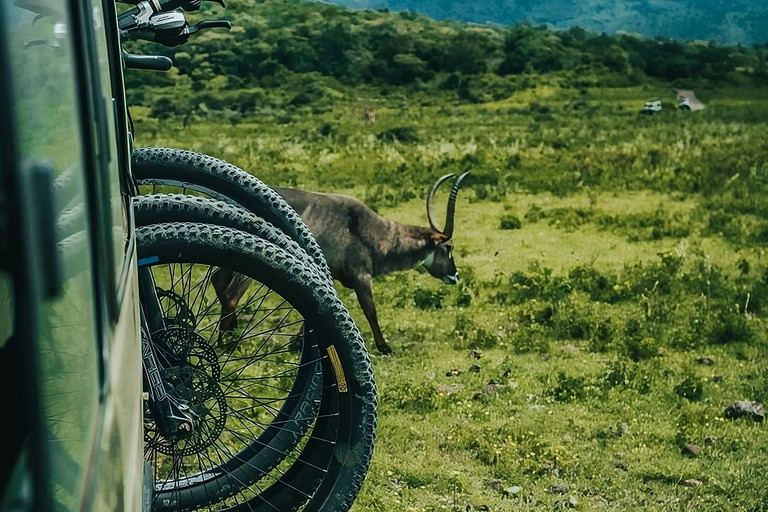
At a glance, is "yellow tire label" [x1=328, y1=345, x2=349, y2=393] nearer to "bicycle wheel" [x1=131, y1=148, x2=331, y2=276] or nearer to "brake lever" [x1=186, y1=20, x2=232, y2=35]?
"bicycle wheel" [x1=131, y1=148, x2=331, y2=276]

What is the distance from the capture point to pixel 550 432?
6242mm

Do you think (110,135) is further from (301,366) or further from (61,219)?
(301,366)

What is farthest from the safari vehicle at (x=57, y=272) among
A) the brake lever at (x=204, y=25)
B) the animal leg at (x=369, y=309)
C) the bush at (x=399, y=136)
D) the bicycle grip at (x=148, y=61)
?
the bush at (x=399, y=136)

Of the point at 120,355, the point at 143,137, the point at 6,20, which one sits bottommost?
the point at 143,137

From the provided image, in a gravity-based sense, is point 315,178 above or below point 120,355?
below

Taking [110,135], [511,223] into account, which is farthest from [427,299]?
[110,135]

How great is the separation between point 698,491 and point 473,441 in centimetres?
134

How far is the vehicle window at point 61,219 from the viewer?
3.91 ft

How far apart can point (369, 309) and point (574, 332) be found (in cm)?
180

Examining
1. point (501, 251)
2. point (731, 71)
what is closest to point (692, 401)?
point (501, 251)

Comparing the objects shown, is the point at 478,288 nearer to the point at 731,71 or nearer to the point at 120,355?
the point at 120,355

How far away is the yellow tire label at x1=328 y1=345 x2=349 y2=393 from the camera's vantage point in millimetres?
3533

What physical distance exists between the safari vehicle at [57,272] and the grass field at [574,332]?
11.1 ft

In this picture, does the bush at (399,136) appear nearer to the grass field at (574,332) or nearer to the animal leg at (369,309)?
the grass field at (574,332)
